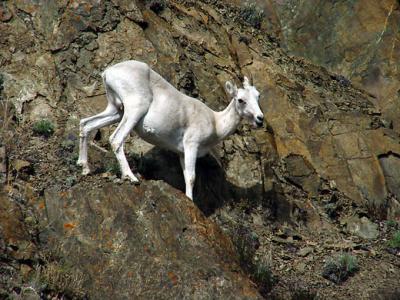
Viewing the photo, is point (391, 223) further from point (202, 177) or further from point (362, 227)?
point (202, 177)

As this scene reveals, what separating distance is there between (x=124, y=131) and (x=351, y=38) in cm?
857

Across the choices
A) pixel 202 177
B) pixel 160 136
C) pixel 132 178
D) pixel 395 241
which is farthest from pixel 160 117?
pixel 395 241

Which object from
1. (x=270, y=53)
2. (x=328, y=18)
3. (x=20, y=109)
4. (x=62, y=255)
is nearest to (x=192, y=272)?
(x=62, y=255)

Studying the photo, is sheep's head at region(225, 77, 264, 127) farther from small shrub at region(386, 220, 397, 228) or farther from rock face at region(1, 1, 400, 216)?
small shrub at region(386, 220, 397, 228)

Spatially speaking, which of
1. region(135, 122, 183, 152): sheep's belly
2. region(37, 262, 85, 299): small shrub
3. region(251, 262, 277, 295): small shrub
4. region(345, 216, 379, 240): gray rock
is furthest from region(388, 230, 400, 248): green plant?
region(37, 262, 85, 299): small shrub

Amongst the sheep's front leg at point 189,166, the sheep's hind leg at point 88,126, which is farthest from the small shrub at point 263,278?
the sheep's hind leg at point 88,126

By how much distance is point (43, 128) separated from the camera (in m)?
13.5

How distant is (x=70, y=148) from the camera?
521 inches

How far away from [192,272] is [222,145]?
4484 mm

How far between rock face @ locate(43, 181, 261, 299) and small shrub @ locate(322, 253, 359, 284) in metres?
2.48

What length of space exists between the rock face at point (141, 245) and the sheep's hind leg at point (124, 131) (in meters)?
0.66

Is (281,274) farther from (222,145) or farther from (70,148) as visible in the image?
(70,148)

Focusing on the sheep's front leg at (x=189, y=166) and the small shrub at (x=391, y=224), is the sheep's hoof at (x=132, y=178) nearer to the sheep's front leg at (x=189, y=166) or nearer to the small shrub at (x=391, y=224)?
the sheep's front leg at (x=189, y=166)

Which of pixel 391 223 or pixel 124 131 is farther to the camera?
pixel 391 223
